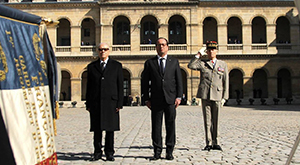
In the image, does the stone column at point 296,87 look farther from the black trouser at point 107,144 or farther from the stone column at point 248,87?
the black trouser at point 107,144

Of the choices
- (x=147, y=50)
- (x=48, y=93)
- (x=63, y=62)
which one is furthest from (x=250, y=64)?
(x=48, y=93)

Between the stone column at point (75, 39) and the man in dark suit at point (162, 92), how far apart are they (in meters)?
28.9

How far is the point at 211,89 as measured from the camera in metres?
7.50

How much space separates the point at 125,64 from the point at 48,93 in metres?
29.8

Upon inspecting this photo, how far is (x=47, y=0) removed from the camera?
36625 mm

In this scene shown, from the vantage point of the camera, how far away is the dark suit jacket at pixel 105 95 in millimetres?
6484

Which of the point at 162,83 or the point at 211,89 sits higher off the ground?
the point at 162,83

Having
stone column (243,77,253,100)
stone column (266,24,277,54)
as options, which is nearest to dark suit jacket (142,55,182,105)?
stone column (243,77,253,100)

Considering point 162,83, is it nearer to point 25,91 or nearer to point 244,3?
point 25,91

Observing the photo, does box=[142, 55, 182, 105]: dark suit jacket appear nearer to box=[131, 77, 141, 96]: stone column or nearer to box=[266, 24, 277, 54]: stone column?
box=[131, 77, 141, 96]: stone column

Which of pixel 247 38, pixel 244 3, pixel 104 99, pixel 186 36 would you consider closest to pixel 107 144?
pixel 104 99

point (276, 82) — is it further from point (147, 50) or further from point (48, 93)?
point (48, 93)

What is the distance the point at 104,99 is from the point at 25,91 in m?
2.45

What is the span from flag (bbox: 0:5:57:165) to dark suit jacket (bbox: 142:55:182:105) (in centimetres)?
233
